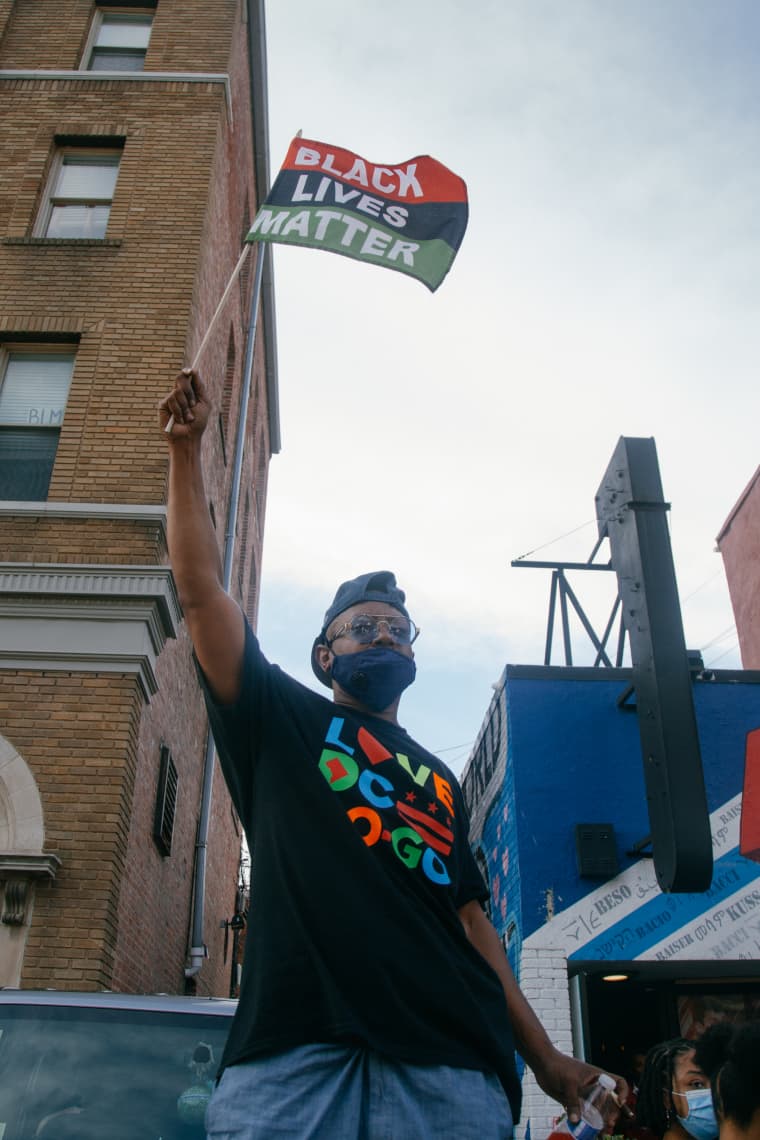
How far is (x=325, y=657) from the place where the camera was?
8.21 feet

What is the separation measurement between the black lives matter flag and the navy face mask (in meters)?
2.87

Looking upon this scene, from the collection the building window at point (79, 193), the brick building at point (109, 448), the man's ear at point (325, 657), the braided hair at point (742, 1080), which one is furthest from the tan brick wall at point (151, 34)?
the braided hair at point (742, 1080)

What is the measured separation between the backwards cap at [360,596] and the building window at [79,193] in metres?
10.4

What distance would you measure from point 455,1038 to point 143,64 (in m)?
14.2

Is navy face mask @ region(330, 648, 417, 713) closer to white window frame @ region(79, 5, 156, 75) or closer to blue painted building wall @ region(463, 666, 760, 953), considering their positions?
blue painted building wall @ region(463, 666, 760, 953)

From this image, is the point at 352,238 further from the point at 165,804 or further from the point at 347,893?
the point at 165,804

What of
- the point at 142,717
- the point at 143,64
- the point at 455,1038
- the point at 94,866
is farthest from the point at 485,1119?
the point at 143,64

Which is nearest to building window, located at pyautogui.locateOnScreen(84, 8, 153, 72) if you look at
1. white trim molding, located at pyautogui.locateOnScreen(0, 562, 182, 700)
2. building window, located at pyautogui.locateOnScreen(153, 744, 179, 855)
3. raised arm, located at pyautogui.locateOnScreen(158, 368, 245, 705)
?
white trim molding, located at pyautogui.locateOnScreen(0, 562, 182, 700)

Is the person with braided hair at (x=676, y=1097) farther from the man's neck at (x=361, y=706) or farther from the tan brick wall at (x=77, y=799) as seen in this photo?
the tan brick wall at (x=77, y=799)

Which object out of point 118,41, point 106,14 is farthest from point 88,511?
point 106,14

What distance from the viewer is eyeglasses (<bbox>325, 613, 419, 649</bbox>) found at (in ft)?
7.92

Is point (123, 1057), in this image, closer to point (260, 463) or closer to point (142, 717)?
point (142, 717)

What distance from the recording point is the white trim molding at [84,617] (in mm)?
8281

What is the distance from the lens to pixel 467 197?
5.15 meters
